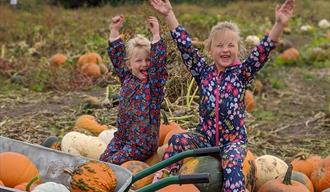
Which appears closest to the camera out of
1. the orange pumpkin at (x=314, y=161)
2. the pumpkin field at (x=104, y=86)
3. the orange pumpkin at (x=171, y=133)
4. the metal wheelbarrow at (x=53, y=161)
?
the metal wheelbarrow at (x=53, y=161)

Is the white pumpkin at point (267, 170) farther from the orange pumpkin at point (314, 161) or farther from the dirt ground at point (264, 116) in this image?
the dirt ground at point (264, 116)

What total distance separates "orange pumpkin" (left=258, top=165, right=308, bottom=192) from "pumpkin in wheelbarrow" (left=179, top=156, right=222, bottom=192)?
385 mm

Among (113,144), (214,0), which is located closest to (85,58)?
(113,144)

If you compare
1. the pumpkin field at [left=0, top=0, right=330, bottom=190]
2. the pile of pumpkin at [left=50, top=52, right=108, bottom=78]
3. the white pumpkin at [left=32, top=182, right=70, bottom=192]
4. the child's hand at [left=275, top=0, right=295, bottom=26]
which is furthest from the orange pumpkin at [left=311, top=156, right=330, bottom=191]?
the pile of pumpkin at [left=50, top=52, right=108, bottom=78]

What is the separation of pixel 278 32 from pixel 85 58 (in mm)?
6417

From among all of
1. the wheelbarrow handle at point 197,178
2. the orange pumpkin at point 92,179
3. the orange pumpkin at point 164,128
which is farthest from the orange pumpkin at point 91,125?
the wheelbarrow handle at point 197,178

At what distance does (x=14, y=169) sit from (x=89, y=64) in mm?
6140

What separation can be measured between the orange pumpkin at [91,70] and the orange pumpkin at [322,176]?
543 cm

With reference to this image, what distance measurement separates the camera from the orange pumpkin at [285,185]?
436cm

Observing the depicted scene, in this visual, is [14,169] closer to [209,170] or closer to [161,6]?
[209,170]

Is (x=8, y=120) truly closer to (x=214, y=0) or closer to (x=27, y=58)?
(x=27, y=58)

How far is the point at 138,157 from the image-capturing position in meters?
5.05

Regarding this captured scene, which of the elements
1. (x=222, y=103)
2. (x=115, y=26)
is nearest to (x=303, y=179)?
(x=222, y=103)

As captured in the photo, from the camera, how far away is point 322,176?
4781mm
